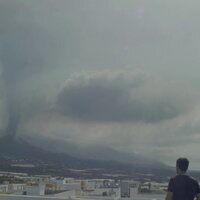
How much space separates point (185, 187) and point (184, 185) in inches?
1.1

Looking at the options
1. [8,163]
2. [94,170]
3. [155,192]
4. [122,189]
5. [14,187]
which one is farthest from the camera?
[8,163]

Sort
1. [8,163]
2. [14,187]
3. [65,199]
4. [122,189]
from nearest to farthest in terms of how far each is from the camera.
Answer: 1. [65,199]
2. [122,189]
3. [14,187]
4. [8,163]

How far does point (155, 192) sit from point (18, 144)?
2677cm

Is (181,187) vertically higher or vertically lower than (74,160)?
lower

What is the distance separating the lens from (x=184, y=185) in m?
6.10

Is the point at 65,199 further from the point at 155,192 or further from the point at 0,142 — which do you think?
the point at 0,142

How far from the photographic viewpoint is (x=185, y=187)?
6094 mm

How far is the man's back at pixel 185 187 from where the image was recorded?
6.10 metres

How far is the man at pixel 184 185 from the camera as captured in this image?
20.0ft

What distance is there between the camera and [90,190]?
43.7ft

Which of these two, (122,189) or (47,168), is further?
(47,168)

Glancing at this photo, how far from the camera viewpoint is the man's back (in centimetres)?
610

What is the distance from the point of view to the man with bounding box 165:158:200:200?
6090 mm

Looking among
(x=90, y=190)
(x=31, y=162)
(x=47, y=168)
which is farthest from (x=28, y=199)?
(x=31, y=162)
